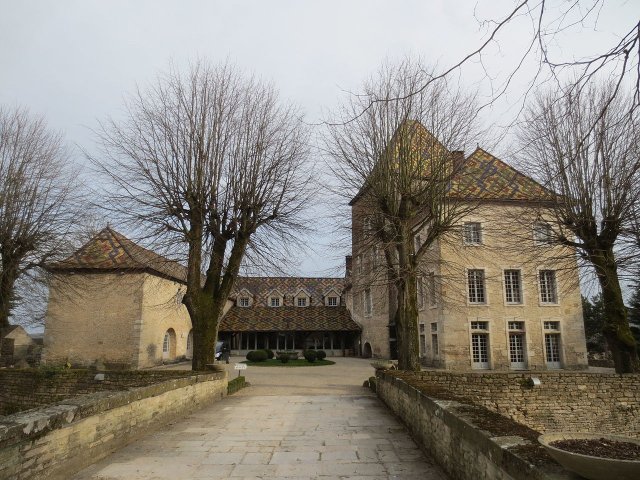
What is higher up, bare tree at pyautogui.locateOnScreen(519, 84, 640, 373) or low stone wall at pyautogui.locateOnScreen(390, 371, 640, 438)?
bare tree at pyautogui.locateOnScreen(519, 84, 640, 373)

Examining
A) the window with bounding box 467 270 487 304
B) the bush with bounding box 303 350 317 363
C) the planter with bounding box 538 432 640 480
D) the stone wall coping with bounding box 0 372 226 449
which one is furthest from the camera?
the bush with bounding box 303 350 317 363

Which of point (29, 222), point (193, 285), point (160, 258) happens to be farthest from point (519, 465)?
point (29, 222)

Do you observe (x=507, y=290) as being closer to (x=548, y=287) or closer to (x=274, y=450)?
(x=548, y=287)

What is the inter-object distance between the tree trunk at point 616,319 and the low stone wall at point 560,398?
5.60 feet

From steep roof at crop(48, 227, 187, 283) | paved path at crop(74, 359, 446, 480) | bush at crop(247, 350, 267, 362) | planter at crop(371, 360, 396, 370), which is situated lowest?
paved path at crop(74, 359, 446, 480)

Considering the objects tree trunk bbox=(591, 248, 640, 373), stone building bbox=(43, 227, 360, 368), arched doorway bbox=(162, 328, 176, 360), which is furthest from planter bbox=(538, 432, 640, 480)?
arched doorway bbox=(162, 328, 176, 360)

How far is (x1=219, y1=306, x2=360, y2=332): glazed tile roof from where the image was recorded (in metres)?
36.7

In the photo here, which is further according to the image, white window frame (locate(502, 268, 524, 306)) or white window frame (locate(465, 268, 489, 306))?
white window frame (locate(502, 268, 524, 306))

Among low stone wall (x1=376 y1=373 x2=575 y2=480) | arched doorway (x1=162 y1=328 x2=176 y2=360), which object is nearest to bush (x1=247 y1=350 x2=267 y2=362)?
arched doorway (x1=162 y1=328 x2=176 y2=360)

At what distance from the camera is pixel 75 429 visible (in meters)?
5.25

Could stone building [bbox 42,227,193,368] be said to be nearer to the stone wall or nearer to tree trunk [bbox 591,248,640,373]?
the stone wall

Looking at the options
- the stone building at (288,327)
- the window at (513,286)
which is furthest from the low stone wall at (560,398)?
the stone building at (288,327)

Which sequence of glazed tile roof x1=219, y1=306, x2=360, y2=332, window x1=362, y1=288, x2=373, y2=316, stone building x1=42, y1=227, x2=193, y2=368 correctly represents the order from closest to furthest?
stone building x1=42, y1=227, x2=193, y2=368, window x1=362, y1=288, x2=373, y2=316, glazed tile roof x1=219, y1=306, x2=360, y2=332

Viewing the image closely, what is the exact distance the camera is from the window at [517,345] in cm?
2449
